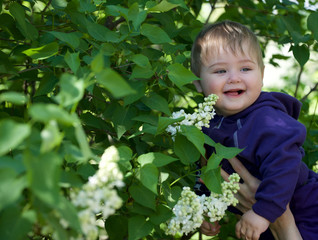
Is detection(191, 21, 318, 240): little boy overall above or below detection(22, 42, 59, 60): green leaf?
below

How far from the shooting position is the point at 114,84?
1230 millimetres

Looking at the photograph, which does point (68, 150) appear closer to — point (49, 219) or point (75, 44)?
point (49, 219)

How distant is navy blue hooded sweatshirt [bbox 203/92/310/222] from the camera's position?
2.05 m

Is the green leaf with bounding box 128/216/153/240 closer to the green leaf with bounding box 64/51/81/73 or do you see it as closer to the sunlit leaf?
the sunlit leaf

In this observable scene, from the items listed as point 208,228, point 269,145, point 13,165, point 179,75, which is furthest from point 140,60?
point 208,228

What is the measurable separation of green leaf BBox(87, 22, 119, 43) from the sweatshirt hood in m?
0.87

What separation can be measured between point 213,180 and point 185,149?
0.18 metres

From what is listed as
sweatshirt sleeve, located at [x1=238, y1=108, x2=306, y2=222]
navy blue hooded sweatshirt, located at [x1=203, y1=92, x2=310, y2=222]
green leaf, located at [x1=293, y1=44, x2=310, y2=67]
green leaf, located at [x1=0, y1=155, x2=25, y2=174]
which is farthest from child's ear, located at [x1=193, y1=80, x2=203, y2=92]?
green leaf, located at [x1=0, y1=155, x2=25, y2=174]

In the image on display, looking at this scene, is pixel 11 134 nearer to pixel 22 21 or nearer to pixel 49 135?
pixel 49 135

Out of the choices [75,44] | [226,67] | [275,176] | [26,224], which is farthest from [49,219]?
[226,67]

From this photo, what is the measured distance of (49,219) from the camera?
1.17m

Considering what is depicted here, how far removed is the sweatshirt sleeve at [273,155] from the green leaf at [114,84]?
42.0 inches

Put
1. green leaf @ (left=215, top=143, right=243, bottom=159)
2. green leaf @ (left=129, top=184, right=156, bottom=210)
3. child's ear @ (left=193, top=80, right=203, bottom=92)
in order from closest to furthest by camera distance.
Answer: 1. green leaf @ (left=129, top=184, right=156, bottom=210)
2. green leaf @ (left=215, top=143, right=243, bottom=159)
3. child's ear @ (left=193, top=80, right=203, bottom=92)

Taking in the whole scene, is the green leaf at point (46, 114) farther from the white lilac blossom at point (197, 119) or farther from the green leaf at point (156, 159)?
the white lilac blossom at point (197, 119)
